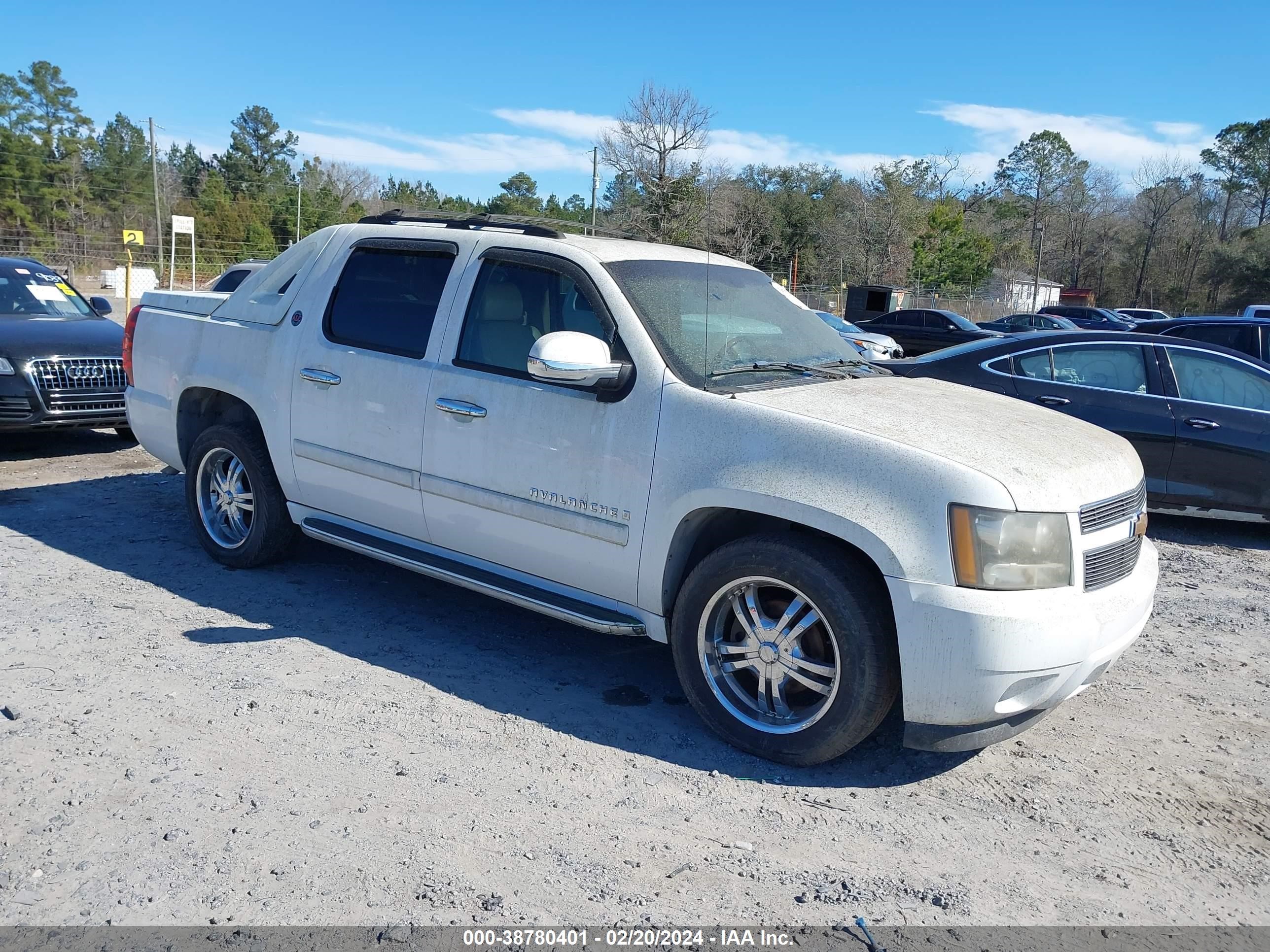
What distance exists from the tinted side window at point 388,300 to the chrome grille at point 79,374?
170 inches

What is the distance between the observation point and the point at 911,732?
3488mm

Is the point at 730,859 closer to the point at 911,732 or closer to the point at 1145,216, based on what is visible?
the point at 911,732

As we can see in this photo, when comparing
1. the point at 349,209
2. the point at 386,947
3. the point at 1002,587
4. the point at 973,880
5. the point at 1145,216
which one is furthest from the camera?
the point at 1145,216

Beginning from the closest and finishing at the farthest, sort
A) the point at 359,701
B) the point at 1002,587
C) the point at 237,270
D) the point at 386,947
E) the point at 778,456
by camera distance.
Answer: the point at 386,947, the point at 1002,587, the point at 778,456, the point at 359,701, the point at 237,270

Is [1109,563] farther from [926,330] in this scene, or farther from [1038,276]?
[1038,276]

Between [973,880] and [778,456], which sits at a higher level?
[778,456]

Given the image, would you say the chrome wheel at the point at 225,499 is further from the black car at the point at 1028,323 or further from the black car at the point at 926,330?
the black car at the point at 1028,323

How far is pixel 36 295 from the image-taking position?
9.92 meters

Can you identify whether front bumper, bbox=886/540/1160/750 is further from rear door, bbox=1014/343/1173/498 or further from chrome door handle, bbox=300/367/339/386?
rear door, bbox=1014/343/1173/498

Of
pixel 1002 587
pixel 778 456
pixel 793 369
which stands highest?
pixel 793 369

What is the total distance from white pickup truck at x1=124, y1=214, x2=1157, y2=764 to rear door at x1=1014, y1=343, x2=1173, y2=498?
141 inches

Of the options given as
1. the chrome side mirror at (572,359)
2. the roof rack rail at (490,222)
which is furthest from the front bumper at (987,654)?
the roof rack rail at (490,222)

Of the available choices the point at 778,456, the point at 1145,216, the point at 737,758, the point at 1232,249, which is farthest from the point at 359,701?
the point at 1145,216

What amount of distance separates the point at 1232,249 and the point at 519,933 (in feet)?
215
